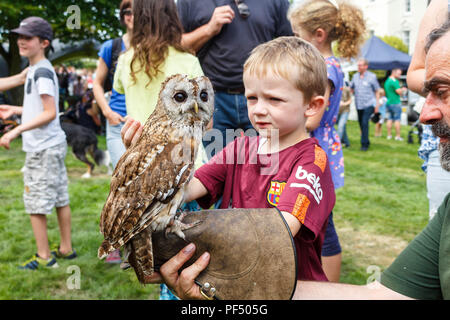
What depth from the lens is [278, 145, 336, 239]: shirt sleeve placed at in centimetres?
142

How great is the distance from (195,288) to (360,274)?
280cm

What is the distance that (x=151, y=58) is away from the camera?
7.25ft

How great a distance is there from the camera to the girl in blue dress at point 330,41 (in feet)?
8.89

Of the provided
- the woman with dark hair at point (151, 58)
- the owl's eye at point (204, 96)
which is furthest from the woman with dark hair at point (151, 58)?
the owl's eye at point (204, 96)

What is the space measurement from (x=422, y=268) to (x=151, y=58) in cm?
167

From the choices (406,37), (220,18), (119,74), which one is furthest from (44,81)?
(406,37)

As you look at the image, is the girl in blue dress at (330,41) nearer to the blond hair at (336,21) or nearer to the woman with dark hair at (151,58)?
the blond hair at (336,21)

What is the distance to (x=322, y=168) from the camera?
1.53 meters

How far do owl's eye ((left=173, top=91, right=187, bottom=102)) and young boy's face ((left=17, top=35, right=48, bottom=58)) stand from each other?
3052 millimetres

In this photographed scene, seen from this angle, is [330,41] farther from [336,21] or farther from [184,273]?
[184,273]

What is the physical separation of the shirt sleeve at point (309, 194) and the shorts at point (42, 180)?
123 inches

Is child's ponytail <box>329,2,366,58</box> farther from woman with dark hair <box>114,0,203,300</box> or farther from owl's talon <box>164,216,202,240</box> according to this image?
owl's talon <box>164,216,202,240</box>
